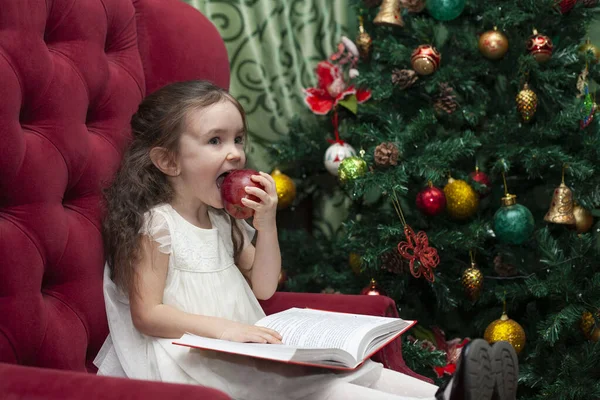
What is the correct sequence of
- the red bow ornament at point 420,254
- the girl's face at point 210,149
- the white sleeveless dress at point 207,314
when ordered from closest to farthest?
the white sleeveless dress at point 207,314 → the girl's face at point 210,149 → the red bow ornament at point 420,254

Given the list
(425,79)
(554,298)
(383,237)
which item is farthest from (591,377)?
(425,79)

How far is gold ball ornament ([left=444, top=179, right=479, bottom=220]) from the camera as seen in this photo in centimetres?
209

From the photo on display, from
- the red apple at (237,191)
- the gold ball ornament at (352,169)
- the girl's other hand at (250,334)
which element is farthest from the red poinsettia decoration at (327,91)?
the girl's other hand at (250,334)

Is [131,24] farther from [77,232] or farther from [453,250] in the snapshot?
[453,250]

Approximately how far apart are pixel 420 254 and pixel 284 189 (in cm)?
58

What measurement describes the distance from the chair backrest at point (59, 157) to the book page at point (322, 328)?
1.26ft

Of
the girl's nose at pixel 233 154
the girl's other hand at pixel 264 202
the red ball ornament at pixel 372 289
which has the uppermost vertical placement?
the girl's nose at pixel 233 154

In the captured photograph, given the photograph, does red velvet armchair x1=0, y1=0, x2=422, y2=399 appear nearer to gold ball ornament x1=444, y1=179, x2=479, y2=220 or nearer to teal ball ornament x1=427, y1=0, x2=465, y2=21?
gold ball ornament x1=444, y1=179, x2=479, y2=220

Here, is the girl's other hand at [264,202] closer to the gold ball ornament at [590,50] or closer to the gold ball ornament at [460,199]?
the gold ball ornament at [460,199]

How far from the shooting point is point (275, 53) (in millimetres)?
2537

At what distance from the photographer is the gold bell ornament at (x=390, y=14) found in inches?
85.0

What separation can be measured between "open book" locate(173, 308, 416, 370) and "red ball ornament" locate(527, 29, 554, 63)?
1039 mm

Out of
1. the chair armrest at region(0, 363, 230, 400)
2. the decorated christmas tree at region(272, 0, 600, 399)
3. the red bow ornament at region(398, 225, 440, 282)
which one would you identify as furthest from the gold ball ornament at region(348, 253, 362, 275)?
the chair armrest at region(0, 363, 230, 400)

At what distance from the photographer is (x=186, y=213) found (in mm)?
1518
